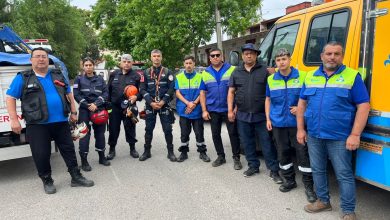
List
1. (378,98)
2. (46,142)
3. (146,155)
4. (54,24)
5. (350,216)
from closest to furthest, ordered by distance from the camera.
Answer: (378,98) → (350,216) → (46,142) → (146,155) → (54,24)

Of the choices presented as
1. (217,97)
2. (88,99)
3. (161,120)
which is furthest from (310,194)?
(88,99)

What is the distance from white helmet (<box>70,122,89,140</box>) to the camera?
16.0ft

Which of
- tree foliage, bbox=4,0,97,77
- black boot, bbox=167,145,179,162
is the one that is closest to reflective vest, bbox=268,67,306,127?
black boot, bbox=167,145,179,162

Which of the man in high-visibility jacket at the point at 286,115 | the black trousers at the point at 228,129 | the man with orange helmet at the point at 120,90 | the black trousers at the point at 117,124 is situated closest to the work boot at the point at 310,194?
the man in high-visibility jacket at the point at 286,115

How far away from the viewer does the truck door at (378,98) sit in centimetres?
299

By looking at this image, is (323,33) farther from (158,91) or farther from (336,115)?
(158,91)

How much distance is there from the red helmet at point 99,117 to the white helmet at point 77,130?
0.31 m

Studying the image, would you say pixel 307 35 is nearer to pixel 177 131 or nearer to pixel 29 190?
pixel 29 190

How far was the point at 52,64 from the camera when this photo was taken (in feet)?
16.4

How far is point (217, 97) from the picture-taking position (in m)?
5.03

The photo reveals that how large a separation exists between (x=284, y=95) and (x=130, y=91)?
261cm

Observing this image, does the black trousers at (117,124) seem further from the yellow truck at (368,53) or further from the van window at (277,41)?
the yellow truck at (368,53)

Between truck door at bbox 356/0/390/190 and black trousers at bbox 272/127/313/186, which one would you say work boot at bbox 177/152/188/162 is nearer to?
black trousers at bbox 272/127/313/186

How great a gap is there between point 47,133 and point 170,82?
2070 millimetres
